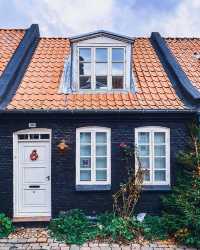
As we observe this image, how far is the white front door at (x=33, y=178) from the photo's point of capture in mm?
10359

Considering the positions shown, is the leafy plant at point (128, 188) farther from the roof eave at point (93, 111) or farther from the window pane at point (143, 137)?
the roof eave at point (93, 111)

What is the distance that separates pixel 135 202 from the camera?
395 inches

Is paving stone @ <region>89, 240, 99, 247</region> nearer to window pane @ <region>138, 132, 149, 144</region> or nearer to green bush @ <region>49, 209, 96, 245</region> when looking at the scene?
green bush @ <region>49, 209, 96, 245</region>

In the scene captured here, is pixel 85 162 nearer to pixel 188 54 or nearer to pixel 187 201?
pixel 187 201

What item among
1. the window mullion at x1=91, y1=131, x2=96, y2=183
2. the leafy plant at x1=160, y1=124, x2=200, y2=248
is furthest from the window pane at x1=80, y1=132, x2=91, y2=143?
the leafy plant at x1=160, y1=124, x2=200, y2=248

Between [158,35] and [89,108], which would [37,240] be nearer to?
[89,108]

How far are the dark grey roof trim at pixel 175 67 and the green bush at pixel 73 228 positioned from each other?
A: 507 centimetres

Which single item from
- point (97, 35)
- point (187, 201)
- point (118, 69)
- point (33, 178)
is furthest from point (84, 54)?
point (187, 201)

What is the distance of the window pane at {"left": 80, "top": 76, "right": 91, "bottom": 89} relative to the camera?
1134 cm

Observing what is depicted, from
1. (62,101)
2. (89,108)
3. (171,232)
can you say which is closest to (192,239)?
(171,232)

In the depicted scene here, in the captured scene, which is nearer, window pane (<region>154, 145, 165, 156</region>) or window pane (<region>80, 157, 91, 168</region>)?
window pane (<region>80, 157, 91, 168</region>)

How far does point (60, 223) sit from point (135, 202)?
7.79 feet

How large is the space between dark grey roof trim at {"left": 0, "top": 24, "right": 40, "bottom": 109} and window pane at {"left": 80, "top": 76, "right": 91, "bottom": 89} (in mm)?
2211

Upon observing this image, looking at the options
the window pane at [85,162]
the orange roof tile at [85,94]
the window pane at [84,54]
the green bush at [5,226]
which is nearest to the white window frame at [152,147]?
the orange roof tile at [85,94]
